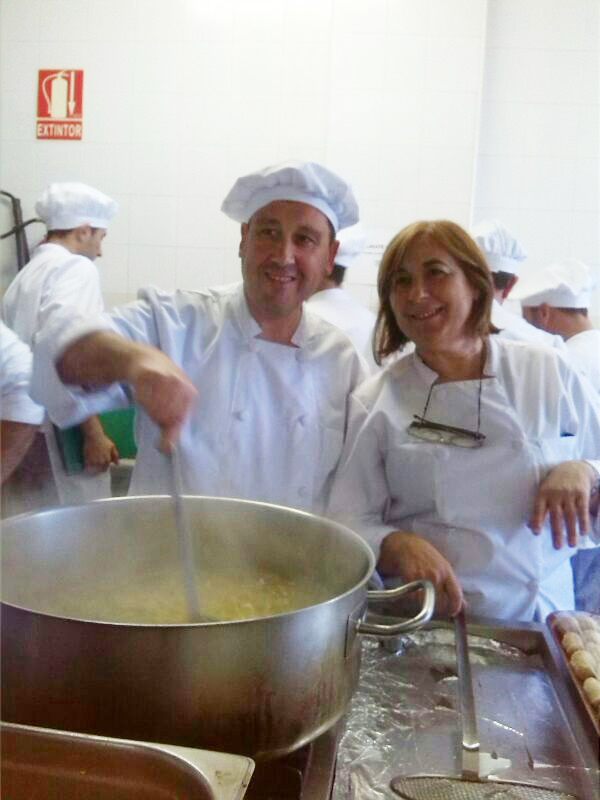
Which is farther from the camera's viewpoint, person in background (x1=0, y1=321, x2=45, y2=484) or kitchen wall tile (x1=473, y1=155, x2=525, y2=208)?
kitchen wall tile (x1=473, y1=155, x2=525, y2=208)

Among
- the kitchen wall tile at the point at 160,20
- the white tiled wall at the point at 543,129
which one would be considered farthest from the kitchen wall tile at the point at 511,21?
the kitchen wall tile at the point at 160,20

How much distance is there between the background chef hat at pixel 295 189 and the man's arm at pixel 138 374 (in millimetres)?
466

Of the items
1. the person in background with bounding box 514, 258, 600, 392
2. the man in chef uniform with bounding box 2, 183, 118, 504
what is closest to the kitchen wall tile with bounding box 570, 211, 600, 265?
the person in background with bounding box 514, 258, 600, 392

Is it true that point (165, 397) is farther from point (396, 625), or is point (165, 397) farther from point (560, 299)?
point (560, 299)

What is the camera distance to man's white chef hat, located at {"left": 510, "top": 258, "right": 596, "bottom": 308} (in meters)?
2.60

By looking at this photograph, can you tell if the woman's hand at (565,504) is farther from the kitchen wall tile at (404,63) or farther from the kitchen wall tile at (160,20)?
the kitchen wall tile at (160,20)

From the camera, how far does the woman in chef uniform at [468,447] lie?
1.19 m

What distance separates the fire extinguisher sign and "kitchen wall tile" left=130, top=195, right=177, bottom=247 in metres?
0.38

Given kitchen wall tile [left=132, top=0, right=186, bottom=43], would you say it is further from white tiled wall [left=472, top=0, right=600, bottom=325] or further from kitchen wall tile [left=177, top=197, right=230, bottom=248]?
white tiled wall [left=472, top=0, right=600, bottom=325]

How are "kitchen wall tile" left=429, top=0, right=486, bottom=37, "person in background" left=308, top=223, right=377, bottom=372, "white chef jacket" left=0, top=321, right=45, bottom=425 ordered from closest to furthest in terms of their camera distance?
"white chef jacket" left=0, top=321, right=45, bottom=425 < "person in background" left=308, top=223, right=377, bottom=372 < "kitchen wall tile" left=429, top=0, right=486, bottom=37

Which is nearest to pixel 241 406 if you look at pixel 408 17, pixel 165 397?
pixel 165 397

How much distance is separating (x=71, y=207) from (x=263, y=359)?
65.4 inches

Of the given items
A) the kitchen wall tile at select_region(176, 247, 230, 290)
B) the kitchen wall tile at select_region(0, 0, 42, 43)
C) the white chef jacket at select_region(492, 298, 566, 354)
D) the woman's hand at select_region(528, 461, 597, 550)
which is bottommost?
Result: the woman's hand at select_region(528, 461, 597, 550)

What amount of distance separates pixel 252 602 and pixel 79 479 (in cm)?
143
